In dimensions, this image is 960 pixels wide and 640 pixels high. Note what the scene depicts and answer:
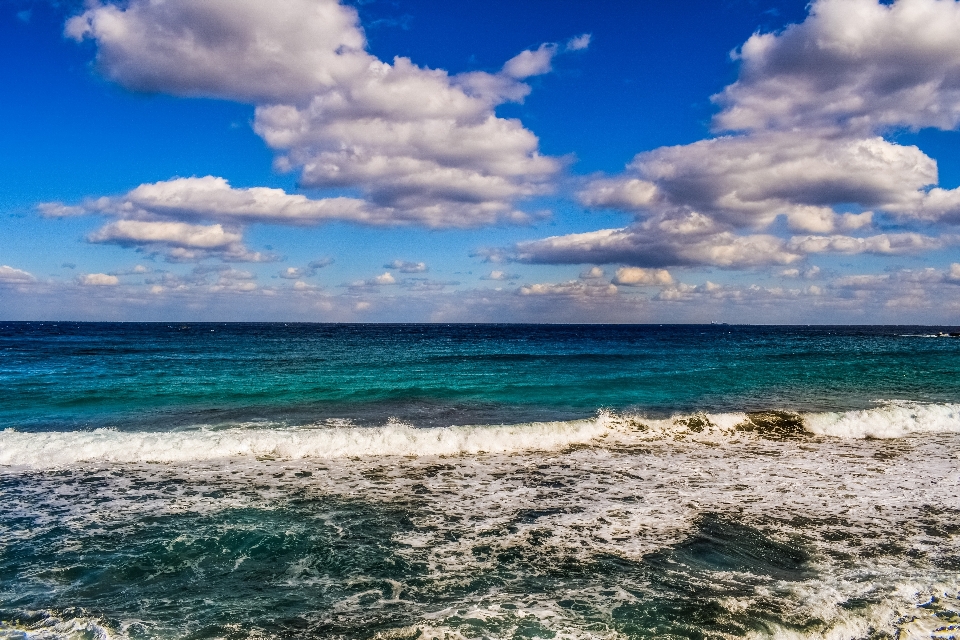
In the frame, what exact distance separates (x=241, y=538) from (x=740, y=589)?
805 centimetres

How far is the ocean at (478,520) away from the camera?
7168 mm

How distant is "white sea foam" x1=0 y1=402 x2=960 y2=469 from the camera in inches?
624

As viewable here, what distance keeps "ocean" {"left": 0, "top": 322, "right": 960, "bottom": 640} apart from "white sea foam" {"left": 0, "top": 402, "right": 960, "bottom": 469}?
0.33 ft

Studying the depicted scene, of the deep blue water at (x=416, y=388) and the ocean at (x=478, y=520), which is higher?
the deep blue water at (x=416, y=388)

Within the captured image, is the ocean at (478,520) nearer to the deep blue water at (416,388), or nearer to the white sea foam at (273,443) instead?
the white sea foam at (273,443)

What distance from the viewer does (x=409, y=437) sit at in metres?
Answer: 17.4

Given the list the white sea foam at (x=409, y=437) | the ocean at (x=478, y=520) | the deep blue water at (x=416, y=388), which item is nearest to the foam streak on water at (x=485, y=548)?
the ocean at (x=478, y=520)

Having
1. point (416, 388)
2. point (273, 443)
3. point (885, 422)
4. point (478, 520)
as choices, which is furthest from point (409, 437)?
point (885, 422)

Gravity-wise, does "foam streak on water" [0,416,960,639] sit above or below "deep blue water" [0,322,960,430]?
below

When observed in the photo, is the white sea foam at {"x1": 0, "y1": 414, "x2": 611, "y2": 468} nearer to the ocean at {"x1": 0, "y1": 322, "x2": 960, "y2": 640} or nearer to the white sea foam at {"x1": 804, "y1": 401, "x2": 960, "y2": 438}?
the ocean at {"x1": 0, "y1": 322, "x2": 960, "y2": 640}

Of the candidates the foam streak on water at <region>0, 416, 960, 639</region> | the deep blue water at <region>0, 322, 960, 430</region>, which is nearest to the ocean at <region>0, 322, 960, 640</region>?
the foam streak on water at <region>0, 416, 960, 639</region>

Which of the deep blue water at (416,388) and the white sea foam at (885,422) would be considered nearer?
the white sea foam at (885,422)

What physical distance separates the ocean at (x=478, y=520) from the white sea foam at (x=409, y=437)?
0.33 feet

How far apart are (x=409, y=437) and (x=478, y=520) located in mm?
7086
